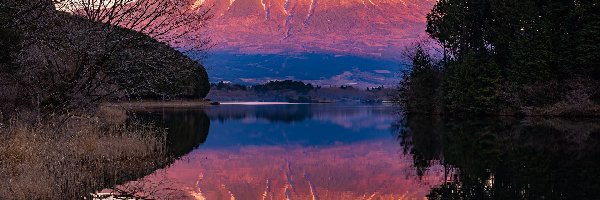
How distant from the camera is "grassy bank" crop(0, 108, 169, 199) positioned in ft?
43.2

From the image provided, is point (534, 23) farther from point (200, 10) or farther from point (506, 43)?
point (200, 10)

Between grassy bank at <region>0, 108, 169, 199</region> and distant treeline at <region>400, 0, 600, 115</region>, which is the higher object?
distant treeline at <region>400, 0, 600, 115</region>

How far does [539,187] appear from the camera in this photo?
1542cm

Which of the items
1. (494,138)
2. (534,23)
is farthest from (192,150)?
(534,23)

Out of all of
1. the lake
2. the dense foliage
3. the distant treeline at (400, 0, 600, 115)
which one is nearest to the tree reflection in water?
the lake

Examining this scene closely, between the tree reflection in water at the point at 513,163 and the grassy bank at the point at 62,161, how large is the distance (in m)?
8.71

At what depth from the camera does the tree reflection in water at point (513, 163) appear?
14.9 m

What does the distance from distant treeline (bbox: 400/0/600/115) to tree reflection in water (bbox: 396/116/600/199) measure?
76.9 ft

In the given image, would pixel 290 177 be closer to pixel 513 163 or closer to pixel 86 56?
pixel 86 56

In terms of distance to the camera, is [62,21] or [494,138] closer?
[62,21]

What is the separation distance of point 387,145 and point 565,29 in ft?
114

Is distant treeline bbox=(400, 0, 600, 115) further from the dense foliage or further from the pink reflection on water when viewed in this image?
the dense foliage

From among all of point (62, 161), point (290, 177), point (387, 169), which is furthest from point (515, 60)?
point (62, 161)

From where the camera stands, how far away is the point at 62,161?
605 inches
